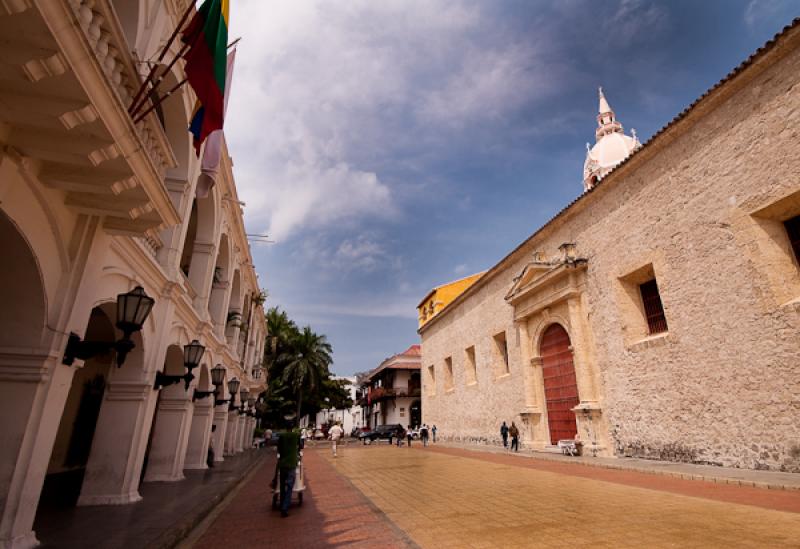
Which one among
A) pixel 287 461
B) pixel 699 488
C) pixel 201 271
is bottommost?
pixel 699 488

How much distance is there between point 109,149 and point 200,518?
231 inches

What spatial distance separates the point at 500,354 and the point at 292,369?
23776 millimetres

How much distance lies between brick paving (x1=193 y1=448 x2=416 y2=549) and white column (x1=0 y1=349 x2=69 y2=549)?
1.90 m

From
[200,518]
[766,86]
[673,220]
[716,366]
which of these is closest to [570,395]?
[716,366]

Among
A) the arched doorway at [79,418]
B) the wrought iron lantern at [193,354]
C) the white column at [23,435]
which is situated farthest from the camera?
A: the arched doorway at [79,418]

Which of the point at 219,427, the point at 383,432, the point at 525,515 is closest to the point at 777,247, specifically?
→ the point at 525,515

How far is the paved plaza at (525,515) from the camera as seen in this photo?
15.9 feet

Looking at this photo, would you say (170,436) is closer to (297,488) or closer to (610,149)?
(297,488)

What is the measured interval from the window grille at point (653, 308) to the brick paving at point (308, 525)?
1038 cm

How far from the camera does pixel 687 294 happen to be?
37.5 ft

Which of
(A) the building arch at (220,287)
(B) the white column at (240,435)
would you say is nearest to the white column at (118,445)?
(A) the building arch at (220,287)

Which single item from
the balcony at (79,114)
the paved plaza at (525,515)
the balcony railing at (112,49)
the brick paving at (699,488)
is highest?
the balcony railing at (112,49)

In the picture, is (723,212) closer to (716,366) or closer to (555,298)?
(716,366)

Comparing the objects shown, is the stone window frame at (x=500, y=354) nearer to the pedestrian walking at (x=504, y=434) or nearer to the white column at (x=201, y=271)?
the pedestrian walking at (x=504, y=434)
